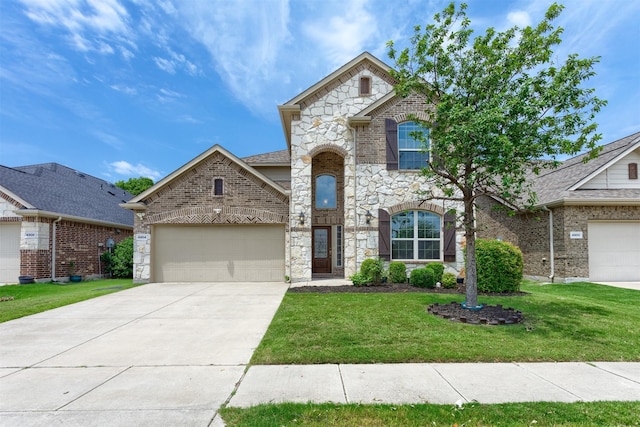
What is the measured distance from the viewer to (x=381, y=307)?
7.97 m

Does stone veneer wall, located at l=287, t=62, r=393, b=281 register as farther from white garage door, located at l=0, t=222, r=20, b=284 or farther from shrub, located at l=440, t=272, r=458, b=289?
white garage door, located at l=0, t=222, r=20, b=284

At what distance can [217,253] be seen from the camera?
12.9 meters

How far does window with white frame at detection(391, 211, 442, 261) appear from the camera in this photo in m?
12.2

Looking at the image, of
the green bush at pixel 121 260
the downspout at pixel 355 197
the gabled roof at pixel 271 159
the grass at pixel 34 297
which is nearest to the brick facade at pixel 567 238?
the downspout at pixel 355 197

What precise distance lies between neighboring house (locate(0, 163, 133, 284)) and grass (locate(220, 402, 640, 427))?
570 inches

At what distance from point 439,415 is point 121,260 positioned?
16.3 metres

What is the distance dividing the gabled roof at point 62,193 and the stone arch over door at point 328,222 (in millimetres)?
10523

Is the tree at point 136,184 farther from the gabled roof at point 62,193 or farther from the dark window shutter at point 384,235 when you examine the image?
the dark window shutter at point 384,235

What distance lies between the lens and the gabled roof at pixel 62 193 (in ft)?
45.2

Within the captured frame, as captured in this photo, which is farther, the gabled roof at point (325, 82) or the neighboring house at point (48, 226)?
the neighboring house at point (48, 226)

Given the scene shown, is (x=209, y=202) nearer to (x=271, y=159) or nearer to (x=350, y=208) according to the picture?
(x=350, y=208)

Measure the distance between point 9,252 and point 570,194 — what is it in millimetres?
22167

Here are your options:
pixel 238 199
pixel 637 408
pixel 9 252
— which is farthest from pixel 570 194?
pixel 9 252

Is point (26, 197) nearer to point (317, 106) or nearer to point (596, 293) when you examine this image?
point (317, 106)
